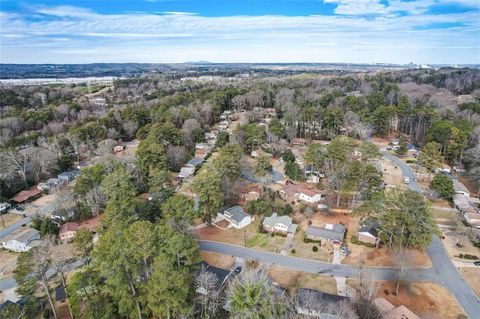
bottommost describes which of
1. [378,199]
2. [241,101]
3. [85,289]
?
[85,289]

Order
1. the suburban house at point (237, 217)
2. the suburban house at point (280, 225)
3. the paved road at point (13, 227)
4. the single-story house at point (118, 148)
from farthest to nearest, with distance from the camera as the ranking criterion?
the single-story house at point (118, 148)
the suburban house at point (237, 217)
the paved road at point (13, 227)
the suburban house at point (280, 225)

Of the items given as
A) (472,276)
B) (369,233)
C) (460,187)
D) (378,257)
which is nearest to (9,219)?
(369,233)

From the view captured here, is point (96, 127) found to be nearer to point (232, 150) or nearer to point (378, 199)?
point (232, 150)

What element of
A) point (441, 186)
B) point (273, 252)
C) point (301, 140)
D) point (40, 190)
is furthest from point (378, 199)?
point (40, 190)

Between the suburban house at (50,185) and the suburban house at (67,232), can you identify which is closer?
the suburban house at (67,232)

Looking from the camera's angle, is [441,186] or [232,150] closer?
[441,186]

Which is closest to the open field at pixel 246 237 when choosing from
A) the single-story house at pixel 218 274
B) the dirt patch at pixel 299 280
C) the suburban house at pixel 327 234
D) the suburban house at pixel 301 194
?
the suburban house at pixel 327 234

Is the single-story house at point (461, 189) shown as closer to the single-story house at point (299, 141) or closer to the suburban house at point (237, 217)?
the single-story house at point (299, 141)
